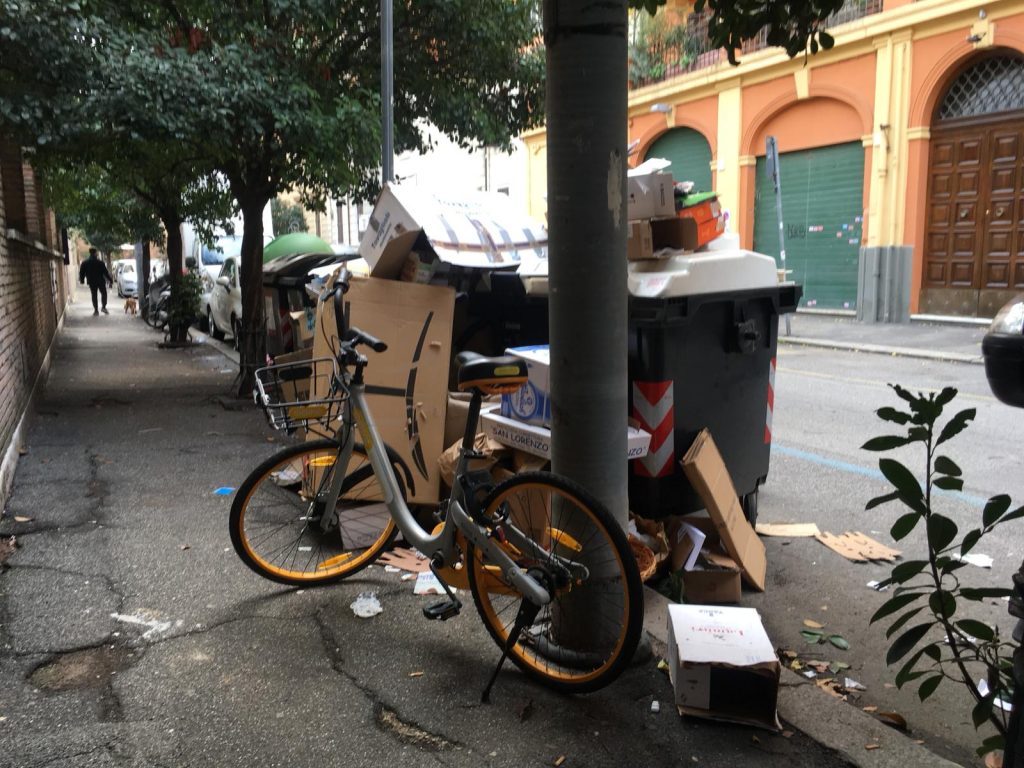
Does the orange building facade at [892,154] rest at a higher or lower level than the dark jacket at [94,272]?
higher

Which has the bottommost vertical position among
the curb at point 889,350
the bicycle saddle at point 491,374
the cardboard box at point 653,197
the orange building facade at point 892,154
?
the curb at point 889,350

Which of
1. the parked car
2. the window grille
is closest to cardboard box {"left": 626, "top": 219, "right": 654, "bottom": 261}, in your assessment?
the window grille

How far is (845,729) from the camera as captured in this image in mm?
2783

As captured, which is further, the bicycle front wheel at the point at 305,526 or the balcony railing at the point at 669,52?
the balcony railing at the point at 669,52

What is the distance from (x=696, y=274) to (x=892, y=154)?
1470 cm

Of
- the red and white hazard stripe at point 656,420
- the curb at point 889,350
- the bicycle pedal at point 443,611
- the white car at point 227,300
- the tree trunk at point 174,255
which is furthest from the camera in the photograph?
the white car at point 227,300

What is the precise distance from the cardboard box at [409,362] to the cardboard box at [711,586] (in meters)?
1.51

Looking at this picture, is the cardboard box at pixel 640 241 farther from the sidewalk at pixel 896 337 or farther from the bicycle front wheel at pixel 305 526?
the sidewalk at pixel 896 337

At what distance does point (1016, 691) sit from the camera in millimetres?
1908

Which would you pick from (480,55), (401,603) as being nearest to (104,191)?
(480,55)

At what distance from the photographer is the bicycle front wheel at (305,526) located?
3.90 metres

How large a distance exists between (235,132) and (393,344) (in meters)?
3.65

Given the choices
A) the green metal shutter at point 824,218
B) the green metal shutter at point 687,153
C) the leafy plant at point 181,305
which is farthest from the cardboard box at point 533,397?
the green metal shutter at point 687,153

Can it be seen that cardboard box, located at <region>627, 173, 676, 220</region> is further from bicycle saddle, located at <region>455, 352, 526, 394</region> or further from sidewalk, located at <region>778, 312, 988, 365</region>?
sidewalk, located at <region>778, 312, 988, 365</region>
